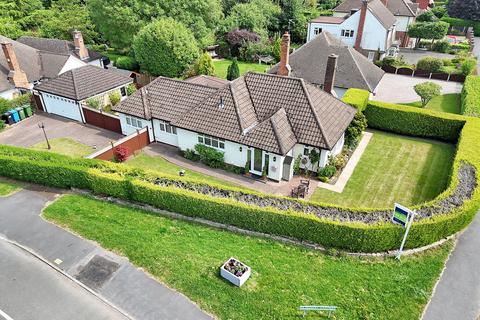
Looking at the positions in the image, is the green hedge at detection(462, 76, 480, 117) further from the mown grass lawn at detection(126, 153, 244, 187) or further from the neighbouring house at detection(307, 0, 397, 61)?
the mown grass lawn at detection(126, 153, 244, 187)

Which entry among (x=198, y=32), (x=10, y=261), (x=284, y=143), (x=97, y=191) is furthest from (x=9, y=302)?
(x=198, y=32)

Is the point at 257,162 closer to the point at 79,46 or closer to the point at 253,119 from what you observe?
the point at 253,119

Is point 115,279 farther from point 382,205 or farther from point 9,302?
point 382,205

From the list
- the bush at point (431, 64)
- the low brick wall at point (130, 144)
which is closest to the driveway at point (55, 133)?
the low brick wall at point (130, 144)

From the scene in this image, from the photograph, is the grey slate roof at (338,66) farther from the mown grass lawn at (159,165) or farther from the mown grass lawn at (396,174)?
the mown grass lawn at (159,165)

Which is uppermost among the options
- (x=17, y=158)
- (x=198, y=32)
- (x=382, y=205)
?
(x=198, y=32)

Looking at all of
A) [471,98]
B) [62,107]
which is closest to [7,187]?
[62,107]
